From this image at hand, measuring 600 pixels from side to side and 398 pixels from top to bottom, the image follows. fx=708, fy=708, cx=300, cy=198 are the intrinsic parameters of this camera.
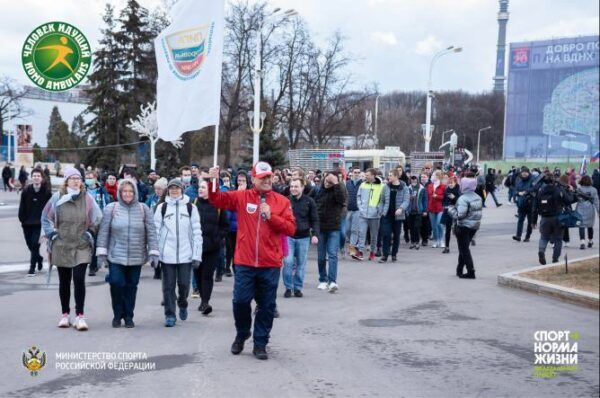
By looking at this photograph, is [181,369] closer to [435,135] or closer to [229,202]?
[229,202]

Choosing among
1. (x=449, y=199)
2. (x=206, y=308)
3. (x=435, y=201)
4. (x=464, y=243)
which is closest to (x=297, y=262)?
(x=206, y=308)

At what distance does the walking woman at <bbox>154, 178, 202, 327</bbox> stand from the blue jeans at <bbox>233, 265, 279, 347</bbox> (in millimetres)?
1556

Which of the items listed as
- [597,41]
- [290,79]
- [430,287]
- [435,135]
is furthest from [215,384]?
[435,135]

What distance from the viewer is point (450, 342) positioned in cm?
767

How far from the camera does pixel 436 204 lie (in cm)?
Answer: 1744

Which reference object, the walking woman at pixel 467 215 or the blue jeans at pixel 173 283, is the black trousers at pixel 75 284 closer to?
the blue jeans at pixel 173 283

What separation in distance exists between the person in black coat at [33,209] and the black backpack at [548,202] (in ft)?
29.8

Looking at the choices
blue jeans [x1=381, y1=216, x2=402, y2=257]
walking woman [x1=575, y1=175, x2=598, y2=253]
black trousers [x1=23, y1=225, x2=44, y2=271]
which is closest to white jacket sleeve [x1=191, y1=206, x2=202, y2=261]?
black trousers [x1=23, y1=225, x2=44, y2=271]

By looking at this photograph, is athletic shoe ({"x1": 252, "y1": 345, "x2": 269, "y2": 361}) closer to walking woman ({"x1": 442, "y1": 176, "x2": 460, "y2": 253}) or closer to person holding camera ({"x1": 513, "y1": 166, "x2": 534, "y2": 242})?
walking woman ({"x1": 442, "y1": 176, "x2": 460, "y2": 253})

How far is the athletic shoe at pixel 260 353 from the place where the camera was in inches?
273

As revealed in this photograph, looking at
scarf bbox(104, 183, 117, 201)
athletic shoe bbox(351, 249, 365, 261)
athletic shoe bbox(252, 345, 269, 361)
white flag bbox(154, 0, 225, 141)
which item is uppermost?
white flag bbox(154, 0, 225, 141)

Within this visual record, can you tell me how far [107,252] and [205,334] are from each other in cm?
149

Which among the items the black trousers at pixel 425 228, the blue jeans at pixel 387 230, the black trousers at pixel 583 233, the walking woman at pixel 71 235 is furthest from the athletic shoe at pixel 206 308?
the black trousers at pixel 583 233

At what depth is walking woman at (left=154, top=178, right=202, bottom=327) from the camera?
855 cm
